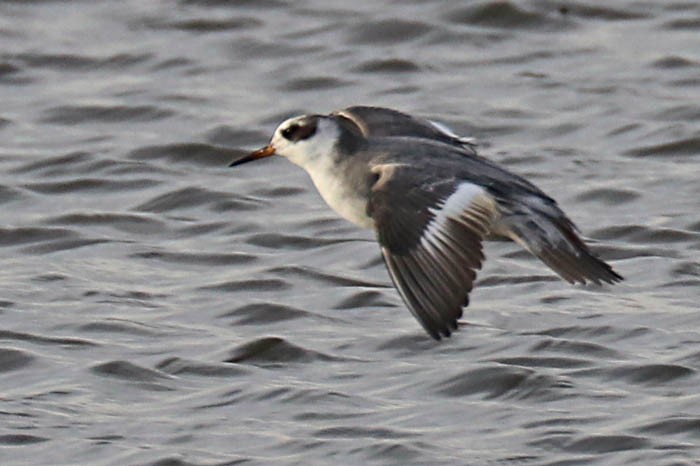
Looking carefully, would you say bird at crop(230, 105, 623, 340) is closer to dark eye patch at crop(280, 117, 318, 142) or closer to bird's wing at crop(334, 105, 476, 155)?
dark eye patch at crop(280, 117, 318, 142)

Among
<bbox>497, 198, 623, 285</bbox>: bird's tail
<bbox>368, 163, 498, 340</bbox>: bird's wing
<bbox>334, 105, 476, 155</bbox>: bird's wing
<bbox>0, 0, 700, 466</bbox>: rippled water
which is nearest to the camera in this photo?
<bbox>368, 163, 498, 340</bbox>: bird's wing

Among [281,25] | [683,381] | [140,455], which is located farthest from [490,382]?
[281,25]

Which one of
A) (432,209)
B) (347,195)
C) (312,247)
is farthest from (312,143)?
(312,247)

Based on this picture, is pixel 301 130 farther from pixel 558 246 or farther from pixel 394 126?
pixel 558 246

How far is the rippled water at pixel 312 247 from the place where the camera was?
905 centimetres

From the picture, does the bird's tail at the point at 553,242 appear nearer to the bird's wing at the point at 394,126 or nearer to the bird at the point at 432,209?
the bird at the point at 432,209

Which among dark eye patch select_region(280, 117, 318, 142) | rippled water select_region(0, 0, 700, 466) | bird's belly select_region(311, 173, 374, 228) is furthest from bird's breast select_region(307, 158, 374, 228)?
rippled water select_region(0, 0, 700, 466)

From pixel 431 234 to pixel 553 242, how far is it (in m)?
0.57

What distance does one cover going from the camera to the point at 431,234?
26.7ft

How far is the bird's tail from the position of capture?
27.5 feet

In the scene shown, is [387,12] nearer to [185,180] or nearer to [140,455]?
[185,180]

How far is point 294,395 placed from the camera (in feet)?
30.9

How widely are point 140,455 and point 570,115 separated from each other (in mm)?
5373

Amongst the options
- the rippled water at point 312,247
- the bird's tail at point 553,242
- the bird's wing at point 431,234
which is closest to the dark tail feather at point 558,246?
the bird's tail at point 553,242
